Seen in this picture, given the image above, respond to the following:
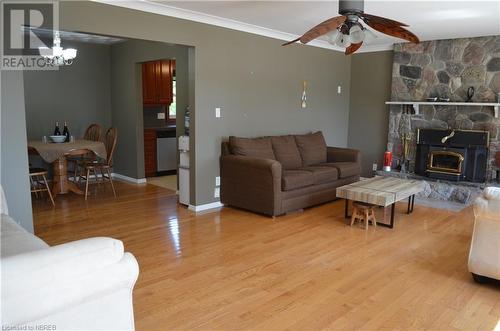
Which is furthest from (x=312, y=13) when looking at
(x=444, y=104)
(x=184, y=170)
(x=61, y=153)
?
(x=61, y=153)

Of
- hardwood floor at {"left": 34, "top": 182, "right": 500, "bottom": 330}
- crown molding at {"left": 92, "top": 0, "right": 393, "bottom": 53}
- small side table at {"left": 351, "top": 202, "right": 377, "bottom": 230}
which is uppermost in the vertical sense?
crown molding at {"left": 92, "top": 0, "right": 393, "bottom": 53}

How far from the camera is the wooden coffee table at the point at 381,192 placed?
4.11 m

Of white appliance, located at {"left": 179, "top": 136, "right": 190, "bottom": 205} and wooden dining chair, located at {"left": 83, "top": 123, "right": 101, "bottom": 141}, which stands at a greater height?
wooden dining chair, located at {"left": 83, "top": 123, "right": 101, "bottom": 141}

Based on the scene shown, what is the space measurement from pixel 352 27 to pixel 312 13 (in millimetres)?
1324

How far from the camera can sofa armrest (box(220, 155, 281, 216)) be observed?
14.9ft

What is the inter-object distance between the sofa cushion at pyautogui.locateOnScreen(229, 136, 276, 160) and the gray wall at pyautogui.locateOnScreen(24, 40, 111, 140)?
316 centimetres

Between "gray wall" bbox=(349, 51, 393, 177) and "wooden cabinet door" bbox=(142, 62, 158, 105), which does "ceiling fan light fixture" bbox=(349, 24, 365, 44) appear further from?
"wooden cabinet door" bbox=(142, 62, 158, 105)

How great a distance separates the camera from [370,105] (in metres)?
6.86

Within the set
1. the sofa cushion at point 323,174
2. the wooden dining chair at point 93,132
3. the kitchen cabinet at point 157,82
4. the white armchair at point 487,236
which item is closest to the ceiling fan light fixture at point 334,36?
the white armchair at point 487,236

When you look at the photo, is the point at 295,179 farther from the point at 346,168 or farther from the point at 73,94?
the point at 73,94

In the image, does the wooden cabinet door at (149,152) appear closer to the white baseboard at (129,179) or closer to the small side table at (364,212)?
the white baseboard at (129,179)

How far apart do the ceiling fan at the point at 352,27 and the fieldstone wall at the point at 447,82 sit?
3023 millimetres

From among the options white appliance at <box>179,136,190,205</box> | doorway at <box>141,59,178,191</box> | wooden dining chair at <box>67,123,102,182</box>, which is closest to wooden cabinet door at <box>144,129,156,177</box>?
doorway at <box>141,59,178,191</box>

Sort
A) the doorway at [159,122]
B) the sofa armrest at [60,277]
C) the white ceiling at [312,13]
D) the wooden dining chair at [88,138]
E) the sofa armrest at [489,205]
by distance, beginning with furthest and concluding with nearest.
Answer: the doorway at [159,122]
the wooden dining chair at [88,138]
the white ceiling at [312,13]
the sofa armrest at [489,205]
the sofa armrest at [60,277]
